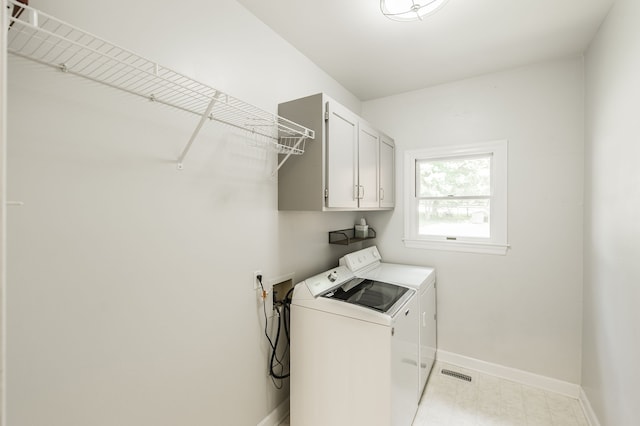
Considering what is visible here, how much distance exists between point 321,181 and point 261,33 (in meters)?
1.03

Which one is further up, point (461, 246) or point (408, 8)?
point (408, 8)

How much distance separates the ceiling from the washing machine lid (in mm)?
1758

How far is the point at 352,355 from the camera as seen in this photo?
66.2 inches

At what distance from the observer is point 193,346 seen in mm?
1421

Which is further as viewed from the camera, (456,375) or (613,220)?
(456,375)

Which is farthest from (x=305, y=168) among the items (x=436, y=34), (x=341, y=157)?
(x=436, y=34)

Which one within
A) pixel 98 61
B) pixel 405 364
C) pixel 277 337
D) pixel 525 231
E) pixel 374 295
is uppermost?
pixel 98 61

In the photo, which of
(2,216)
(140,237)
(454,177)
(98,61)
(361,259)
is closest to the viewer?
(2,216)

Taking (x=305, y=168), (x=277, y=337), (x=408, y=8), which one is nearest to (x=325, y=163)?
(x=305, y=168)

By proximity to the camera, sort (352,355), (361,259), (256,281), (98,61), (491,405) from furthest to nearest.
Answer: (361,259) < (491,405) < (256,281) < (352,355) < (98,61)

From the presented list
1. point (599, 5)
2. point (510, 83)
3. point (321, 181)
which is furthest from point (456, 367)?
point (599, 5)

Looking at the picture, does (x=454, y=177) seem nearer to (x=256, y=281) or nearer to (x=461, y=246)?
(x=461, y=246)

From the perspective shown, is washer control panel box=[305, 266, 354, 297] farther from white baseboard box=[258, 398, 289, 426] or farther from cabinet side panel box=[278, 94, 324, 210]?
white baseboard box=[258, 398, 289, 426]

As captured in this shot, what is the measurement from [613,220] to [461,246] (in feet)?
3.75
